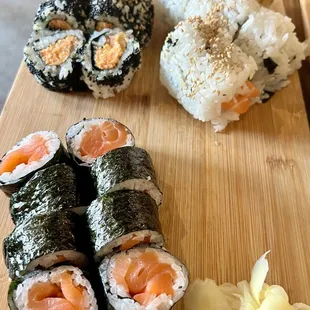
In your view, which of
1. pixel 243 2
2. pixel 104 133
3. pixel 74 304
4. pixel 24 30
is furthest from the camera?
pixel 24 30

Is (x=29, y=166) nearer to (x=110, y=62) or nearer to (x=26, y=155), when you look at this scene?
(x=26, y=155)

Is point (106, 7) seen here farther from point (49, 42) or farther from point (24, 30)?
point (24, 30)

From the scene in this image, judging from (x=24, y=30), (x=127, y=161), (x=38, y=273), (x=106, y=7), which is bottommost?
(x=24, y=30)

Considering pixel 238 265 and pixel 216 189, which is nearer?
pixel 238 265

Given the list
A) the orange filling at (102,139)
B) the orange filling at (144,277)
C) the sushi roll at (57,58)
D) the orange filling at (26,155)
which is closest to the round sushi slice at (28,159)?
the orange filling at (26,155)

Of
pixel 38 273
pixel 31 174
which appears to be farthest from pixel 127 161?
pixel 38 273

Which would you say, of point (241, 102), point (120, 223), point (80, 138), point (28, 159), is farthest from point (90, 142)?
point (241, 102)

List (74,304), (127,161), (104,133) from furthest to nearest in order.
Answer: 1. (104,133)
2. (127,161)
3. (74,304)
